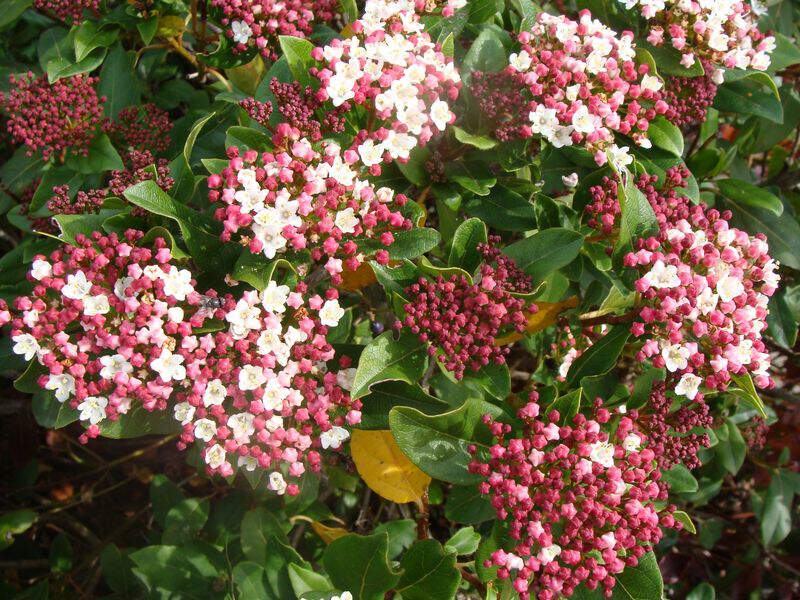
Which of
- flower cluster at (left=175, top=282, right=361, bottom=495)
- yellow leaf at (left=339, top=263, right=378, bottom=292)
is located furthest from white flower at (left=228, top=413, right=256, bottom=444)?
yellow leaf at (left=339, top=263, right=378, bottom=292)

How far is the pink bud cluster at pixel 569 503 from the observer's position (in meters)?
1.99

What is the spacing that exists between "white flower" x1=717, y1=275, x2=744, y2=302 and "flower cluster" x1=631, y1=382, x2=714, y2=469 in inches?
13.9

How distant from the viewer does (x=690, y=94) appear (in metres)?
2.56

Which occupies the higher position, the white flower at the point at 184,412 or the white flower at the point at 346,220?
the white flower at the point at 346,220

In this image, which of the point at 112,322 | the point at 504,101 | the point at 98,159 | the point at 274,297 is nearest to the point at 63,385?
the point at 112,322

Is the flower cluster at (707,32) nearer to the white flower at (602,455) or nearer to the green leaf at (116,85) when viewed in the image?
the white flower at (602,455)

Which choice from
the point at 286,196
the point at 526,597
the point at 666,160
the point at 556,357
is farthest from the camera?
the point at 556,357

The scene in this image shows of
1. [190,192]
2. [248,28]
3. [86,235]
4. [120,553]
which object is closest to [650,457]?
[190,192]

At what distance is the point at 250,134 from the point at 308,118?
200 mm

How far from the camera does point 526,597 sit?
2.09 metres

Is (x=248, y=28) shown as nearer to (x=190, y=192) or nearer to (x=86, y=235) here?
(x=190, y=192)

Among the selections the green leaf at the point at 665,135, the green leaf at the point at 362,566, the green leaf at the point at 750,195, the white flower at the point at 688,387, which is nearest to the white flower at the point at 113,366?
the green leaf at the point at 362,566

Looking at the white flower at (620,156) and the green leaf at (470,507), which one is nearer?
the white flower at (620,156)

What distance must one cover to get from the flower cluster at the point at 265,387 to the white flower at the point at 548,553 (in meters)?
0.67
